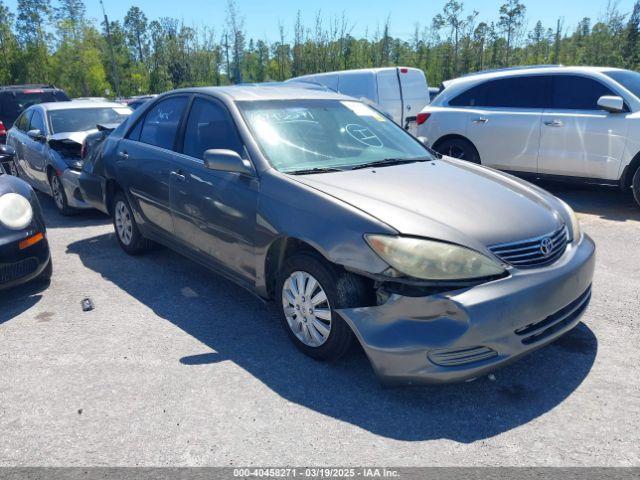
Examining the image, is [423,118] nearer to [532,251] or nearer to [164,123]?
[164,123]

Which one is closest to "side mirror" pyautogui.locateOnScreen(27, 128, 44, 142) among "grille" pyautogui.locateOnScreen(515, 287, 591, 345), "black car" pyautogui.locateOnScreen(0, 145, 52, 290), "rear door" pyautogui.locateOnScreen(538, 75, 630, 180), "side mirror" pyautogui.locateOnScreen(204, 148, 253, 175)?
"black car" pyautogui.locateOnScreen(0, 145, 52, 290)

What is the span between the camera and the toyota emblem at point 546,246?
116 inches

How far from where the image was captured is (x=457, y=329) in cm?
260

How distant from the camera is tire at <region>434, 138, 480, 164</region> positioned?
7.95 metres

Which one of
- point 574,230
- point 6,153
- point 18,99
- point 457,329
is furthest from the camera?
point 18,99

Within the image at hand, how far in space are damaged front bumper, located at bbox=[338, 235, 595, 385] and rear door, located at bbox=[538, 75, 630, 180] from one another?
4.69 m

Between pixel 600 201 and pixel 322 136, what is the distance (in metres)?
5.13

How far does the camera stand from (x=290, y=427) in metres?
2.71

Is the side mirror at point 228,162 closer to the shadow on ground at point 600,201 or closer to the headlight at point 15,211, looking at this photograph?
the headlight at point 15,211

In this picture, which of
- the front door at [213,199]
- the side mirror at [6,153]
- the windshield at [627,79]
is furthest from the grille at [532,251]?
the windshield at [627,79]

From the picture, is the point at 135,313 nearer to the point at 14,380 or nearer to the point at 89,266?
the point at 14,380

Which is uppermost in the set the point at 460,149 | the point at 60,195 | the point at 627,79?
the point at 627,79

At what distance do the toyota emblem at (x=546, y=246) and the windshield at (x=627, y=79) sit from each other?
15.9 ft

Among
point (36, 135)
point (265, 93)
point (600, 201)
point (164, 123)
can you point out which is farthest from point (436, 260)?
point (36, 135)
